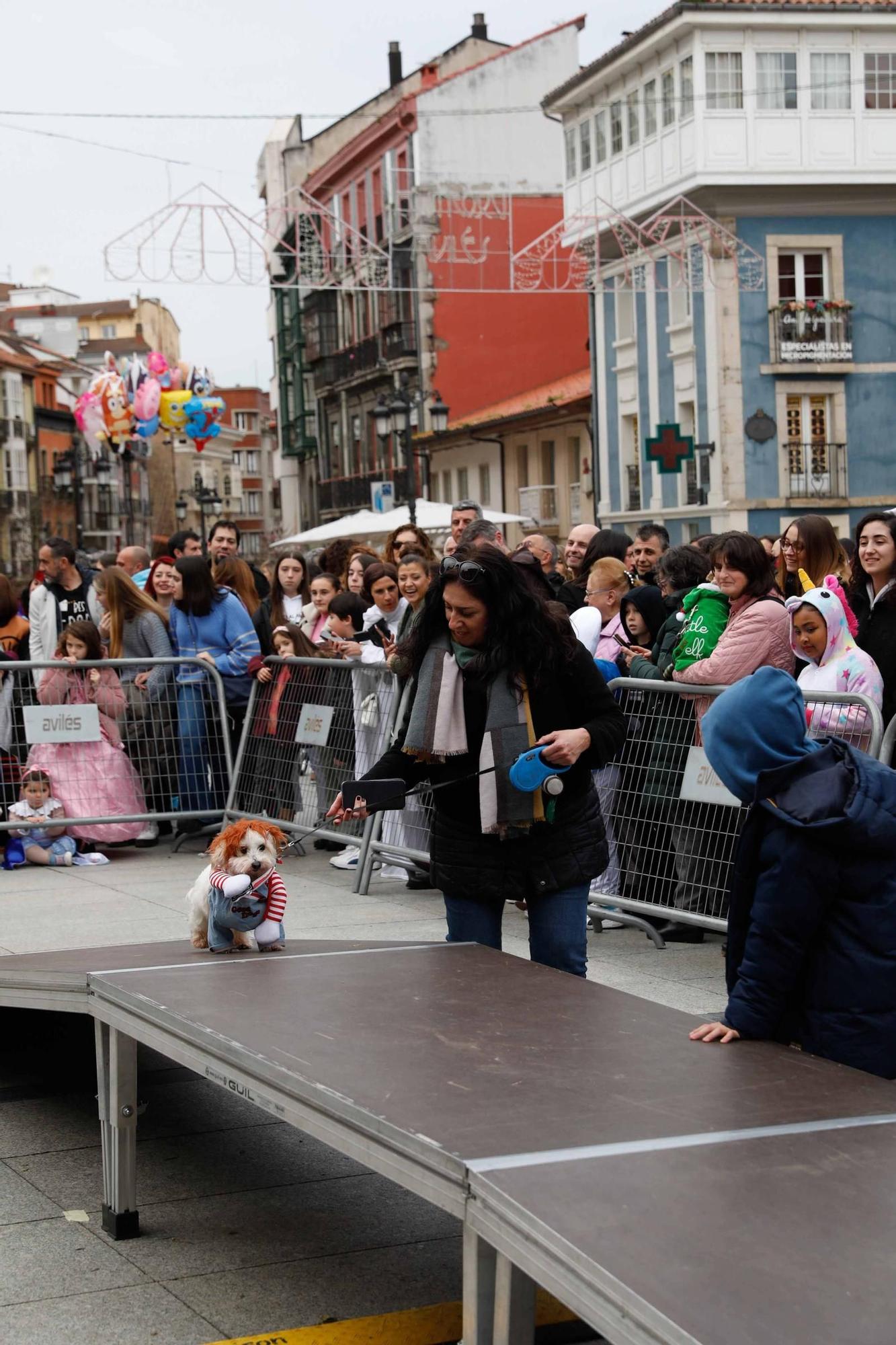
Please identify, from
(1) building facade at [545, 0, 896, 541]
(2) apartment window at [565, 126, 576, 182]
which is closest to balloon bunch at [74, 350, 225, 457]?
(1) building facade at [545, 0, 896, 541]

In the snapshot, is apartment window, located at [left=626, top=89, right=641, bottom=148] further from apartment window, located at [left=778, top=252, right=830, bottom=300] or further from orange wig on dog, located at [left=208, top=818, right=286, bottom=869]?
orange wig on dog, located at [left=208, top=818, right=286, bottom=869]

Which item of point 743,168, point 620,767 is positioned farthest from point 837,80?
point 620,767

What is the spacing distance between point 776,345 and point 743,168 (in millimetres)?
3948

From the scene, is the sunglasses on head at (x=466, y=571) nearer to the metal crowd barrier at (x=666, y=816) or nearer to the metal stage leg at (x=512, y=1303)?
the metal stage leg at (x=512, y=1303)

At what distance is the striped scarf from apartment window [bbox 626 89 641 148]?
122ft

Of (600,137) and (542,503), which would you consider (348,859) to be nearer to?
(600,137)

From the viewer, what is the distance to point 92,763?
453 inches

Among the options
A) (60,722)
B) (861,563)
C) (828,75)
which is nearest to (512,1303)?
(861,563)

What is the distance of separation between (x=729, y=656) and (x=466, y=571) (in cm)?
305

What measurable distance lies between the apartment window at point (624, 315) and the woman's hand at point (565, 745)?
38.9 m

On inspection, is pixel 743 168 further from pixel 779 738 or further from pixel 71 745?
pixel 779 738

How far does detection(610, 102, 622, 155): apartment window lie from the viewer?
134ft

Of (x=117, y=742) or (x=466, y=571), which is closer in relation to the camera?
(x=466, y=571)

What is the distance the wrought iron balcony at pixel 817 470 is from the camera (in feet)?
129
